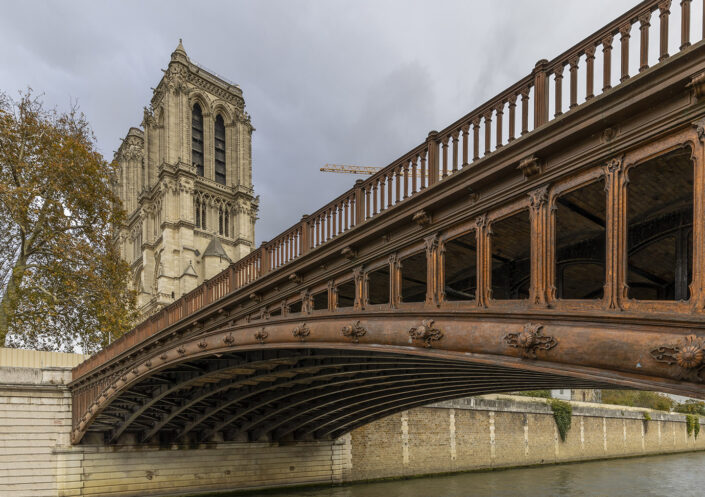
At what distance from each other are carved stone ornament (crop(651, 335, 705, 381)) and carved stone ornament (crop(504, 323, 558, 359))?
40.2 inches

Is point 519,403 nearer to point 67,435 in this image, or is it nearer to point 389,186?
point 67,435

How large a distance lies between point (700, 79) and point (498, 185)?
2.34 m

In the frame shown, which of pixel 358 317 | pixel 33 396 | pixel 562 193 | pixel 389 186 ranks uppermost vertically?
pixel 389 186

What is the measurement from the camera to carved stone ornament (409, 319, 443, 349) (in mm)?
6465

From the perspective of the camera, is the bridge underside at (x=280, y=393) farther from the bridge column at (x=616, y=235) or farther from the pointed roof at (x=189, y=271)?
the pointed roof at (x=189, y=271)

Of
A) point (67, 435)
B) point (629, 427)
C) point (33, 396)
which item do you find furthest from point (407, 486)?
→ point (629, 427)

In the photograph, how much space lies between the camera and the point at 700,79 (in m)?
4.05

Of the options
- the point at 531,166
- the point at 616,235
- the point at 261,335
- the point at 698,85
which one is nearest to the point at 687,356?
the point at 616,235

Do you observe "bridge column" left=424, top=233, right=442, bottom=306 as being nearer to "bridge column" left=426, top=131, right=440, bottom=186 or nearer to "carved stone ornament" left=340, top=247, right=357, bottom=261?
"bridge column" left=426, top=131, right=440, bottom=186

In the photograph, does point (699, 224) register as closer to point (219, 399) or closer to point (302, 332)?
point (302, 332)

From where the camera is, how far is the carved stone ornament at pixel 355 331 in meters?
7.77

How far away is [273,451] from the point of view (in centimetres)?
2053

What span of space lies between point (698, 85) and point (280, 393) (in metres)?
14.2

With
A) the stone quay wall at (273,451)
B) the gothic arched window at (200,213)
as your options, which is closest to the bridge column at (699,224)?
the stone quay wall at (273,451)
